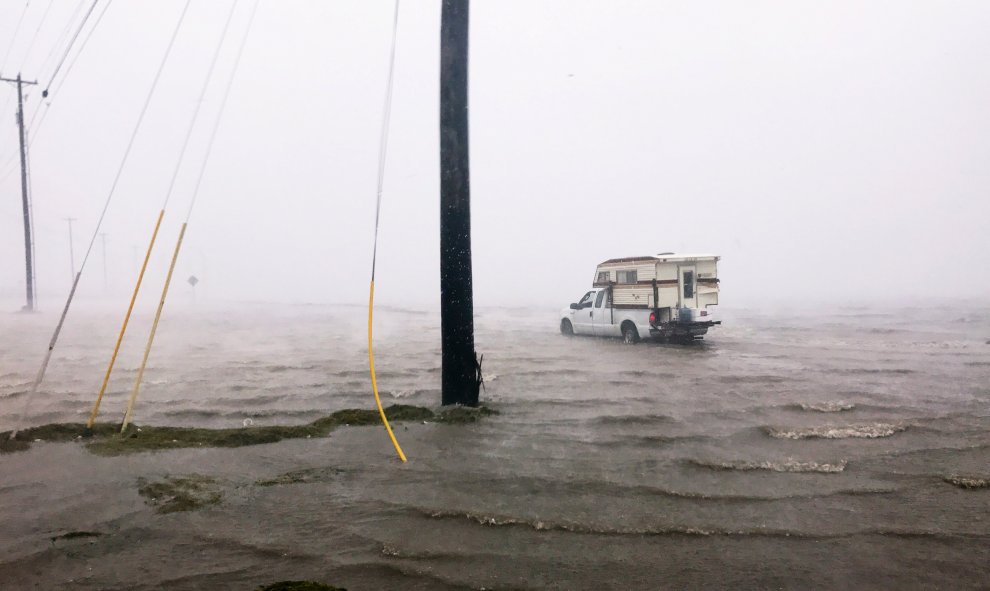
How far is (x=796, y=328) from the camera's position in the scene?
23875 millimetres

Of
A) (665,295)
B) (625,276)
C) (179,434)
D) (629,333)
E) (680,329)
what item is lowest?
(179,434)

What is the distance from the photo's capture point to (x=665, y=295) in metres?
17.4

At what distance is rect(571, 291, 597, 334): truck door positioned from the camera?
2041 centimetres

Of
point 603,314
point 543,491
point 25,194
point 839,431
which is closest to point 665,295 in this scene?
point 603,314

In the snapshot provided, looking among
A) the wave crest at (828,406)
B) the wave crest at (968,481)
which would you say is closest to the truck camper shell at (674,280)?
the wave crest at (828,406)

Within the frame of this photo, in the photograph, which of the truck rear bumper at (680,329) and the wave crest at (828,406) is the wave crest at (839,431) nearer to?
the wave crest at (828,406)

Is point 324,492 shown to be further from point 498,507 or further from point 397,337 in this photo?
point 397,337

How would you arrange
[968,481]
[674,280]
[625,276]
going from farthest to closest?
[625,276], [674,280], [968,481]

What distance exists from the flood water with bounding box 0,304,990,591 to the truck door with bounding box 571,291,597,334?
9.53 m

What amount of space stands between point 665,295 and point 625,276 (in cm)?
157

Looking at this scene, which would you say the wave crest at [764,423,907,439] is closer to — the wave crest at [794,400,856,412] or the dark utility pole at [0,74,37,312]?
the wave crest at [794,400,856,412]

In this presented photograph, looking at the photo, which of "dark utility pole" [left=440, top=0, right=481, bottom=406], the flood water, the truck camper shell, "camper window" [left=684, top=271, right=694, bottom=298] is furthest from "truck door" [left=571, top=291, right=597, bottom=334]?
"dark utility pole" [left=440, top=0, right=481, bottom=406]

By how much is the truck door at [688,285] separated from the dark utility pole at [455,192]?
10956 mm

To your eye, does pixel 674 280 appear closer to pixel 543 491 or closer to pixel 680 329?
pixel 680 329
